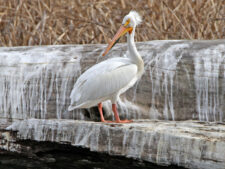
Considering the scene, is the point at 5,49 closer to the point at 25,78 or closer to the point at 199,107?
the point at 25,78

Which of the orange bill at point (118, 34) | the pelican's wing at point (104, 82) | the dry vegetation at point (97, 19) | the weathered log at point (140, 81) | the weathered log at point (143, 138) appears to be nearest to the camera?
the weathered log at point (143, 138)

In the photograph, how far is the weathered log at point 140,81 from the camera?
4098mm

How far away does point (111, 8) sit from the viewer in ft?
19.8

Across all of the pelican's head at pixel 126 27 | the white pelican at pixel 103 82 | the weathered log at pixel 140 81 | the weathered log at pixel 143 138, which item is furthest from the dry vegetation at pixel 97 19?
the weathered log at pixel 143 138

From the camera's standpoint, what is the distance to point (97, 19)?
19.4ft

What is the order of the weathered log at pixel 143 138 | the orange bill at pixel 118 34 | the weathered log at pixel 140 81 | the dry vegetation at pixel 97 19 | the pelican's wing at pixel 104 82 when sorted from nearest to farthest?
the weathered log at pixel 143 138 → the pelican's wing at pixel 104 82 → the orange bill at pixel 118 34 → the weathered log at pixel 140 81 → the dry vegetation at pixel 97 19

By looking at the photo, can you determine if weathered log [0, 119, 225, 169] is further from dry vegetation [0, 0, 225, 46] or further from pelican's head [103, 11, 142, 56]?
dry vegetation [0, 0, 225, 46]

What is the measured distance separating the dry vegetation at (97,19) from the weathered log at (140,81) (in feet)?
2.66

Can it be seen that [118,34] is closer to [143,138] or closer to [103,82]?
[103,82]

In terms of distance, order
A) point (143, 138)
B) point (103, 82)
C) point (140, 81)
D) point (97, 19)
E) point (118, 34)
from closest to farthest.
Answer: point (143, 138), point (103, 82), point (118, 34), point (140, 81), point (97, 19)

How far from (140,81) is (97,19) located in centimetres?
192

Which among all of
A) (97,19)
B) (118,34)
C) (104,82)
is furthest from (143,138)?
(97,19)

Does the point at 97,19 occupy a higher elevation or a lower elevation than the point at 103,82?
higher

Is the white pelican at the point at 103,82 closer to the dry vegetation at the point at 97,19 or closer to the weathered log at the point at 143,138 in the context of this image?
the weathered log at the point at 143,138
